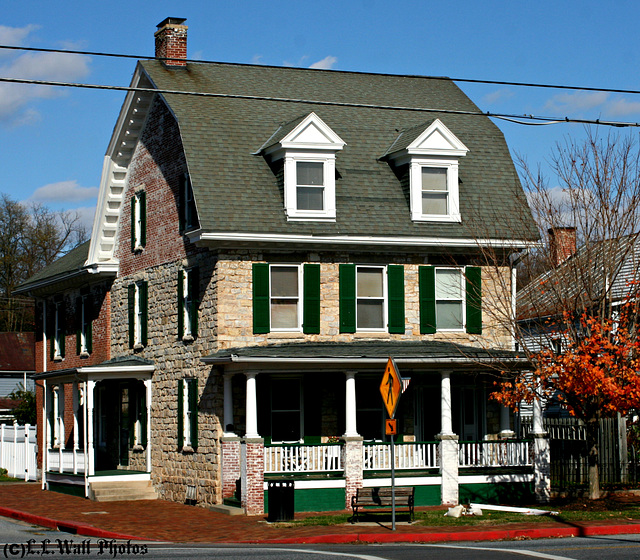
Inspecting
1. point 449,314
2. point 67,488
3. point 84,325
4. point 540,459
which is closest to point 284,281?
point 449,314

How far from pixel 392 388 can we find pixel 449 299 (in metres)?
8.54

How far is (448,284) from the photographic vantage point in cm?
2625

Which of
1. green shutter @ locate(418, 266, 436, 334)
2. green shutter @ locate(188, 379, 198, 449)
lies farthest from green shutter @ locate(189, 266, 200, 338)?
green shutter @ locate(418, 266, 436, 334)

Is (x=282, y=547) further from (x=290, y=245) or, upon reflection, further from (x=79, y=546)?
(x=290, y=245)

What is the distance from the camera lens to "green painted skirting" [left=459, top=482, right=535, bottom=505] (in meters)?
24.1

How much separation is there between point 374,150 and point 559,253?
6180 mm

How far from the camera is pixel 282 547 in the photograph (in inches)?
677

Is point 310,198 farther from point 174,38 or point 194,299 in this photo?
point 174,38

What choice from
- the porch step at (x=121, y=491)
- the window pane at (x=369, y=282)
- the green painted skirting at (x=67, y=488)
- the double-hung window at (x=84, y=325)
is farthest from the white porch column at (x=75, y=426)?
the window pane at (x=369, y=282)

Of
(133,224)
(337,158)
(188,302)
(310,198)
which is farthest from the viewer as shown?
(133,224)

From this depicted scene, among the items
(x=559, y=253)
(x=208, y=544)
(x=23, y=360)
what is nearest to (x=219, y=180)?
(x=559, y=253)

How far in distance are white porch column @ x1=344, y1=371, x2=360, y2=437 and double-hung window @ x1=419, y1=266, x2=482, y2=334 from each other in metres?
3.19

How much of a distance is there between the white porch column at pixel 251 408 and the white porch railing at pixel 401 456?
282 centimetres

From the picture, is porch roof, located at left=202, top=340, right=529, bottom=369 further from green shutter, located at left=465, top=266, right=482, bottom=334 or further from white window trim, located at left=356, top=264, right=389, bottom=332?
green shutter, located at left=465, top=266, right=482, bottom=334
